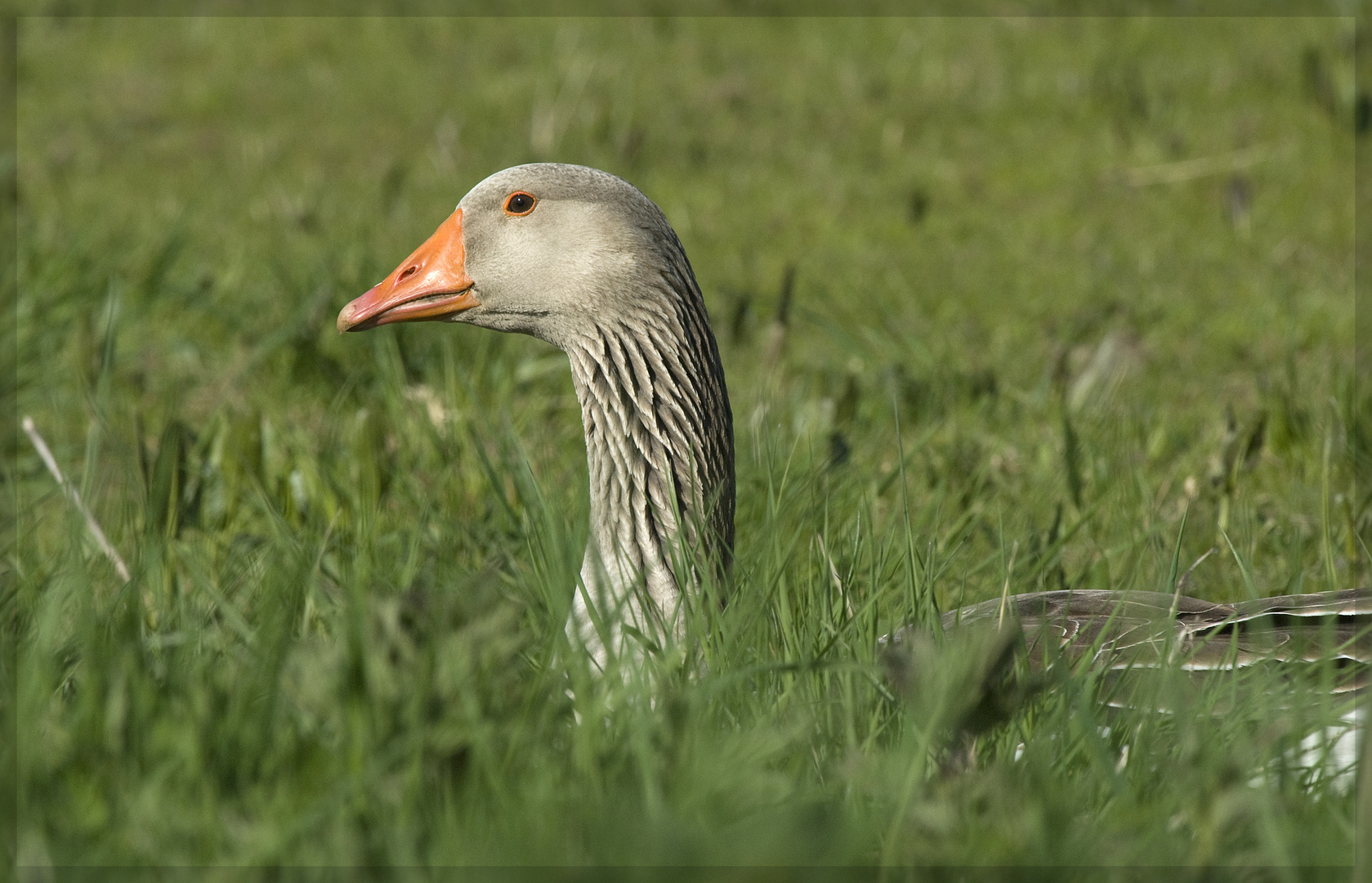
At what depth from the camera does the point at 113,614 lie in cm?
202

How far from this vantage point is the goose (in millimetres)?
2803

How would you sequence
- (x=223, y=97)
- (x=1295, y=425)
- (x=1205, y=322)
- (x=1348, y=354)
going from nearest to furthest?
(x=1295, y=425) < (x=1348, y=354) < (x=1205, y=322) < (x=223, y=97)

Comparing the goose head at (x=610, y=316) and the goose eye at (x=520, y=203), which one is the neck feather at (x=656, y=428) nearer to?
the goose head at (x=610, y=316)

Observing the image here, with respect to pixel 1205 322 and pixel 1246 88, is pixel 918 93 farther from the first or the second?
pixel 1205 322

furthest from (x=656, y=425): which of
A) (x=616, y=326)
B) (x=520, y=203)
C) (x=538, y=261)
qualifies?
(x=520, y=203)

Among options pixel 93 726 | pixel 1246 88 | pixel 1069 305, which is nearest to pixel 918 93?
pixel 1246 88

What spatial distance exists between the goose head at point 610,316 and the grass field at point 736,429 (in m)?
0.21

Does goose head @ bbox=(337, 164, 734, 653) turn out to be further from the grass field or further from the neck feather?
the grass field

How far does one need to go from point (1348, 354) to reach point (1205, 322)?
2.01ft

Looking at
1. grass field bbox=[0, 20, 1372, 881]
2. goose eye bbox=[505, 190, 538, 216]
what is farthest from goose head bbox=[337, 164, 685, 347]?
grass field bbox=[0, 20, 1372, 881]

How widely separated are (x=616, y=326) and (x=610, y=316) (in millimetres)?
28

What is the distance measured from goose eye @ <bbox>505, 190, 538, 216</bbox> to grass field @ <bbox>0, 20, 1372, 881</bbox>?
1.93ft

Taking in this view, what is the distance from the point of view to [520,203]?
3064 mm

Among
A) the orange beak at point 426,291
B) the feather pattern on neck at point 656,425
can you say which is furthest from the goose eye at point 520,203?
the feather pattern on neck at point 656,425
